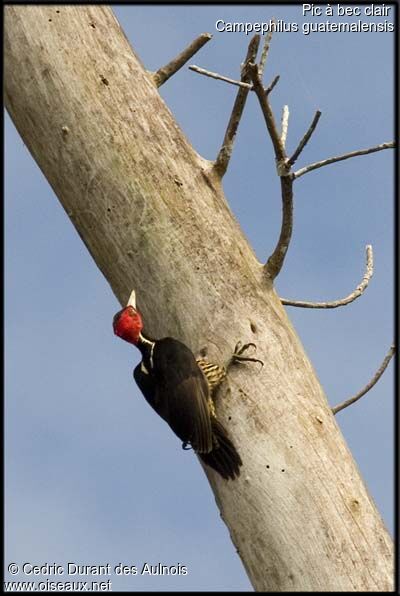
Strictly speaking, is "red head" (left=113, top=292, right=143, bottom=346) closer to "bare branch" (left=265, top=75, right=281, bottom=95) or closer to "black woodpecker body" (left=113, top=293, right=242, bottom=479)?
"black woodpecker body" (left=113, top=293, right=242, bottom=479)

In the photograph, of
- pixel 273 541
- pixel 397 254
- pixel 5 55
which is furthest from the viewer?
pixel 397 254

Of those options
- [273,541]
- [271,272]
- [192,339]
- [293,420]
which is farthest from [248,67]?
[273,541]

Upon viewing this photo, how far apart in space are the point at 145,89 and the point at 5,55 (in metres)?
0.70

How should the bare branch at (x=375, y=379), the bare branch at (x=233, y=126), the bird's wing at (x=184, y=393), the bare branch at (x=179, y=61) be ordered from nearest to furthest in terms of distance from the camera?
the bird's wing at (x=184, y=393), the bare branch at (x=233, y=126), the bare branch at (x=375, y=379), the bare branch at (x=179, y=61)

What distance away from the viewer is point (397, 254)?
5.57 metres

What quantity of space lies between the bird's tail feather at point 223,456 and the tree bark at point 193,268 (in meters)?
0.05

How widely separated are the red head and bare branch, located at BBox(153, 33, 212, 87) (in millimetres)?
1202

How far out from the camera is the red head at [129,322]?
4969mm

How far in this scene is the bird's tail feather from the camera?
465 centimetres

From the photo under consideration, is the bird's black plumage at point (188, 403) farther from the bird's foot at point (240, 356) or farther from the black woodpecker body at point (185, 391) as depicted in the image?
the bird's foot at point (240, 356)

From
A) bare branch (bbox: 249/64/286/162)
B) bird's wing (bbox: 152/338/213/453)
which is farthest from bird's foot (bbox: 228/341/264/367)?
bare branch (bbox: 249/64/286/162)

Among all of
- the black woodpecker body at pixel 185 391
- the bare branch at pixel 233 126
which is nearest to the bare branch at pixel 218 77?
the bare branch at pixel 233 126

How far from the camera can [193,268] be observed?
4922 millimetres

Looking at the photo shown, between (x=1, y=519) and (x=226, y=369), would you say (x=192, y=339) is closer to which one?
(x=226, y=369)
